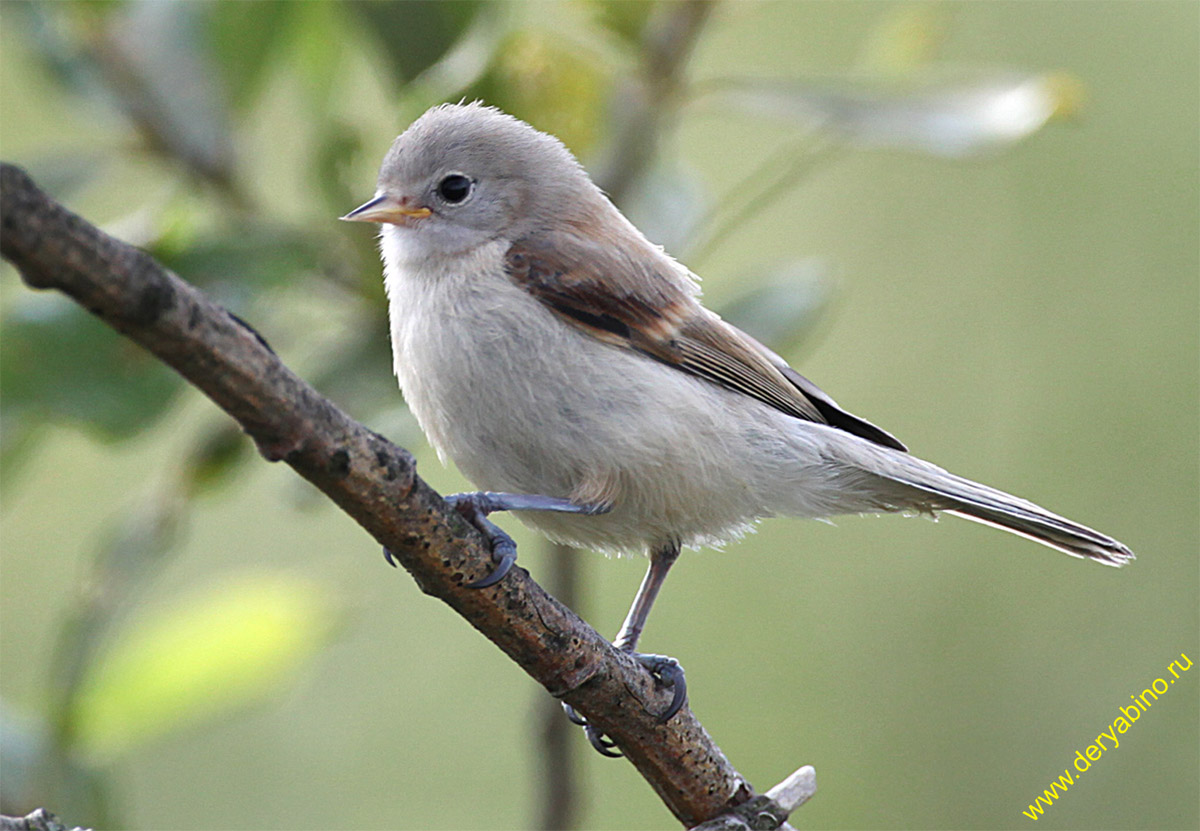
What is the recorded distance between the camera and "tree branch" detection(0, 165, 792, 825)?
89 cm

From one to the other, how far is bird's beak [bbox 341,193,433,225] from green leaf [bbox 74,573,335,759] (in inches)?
34.8

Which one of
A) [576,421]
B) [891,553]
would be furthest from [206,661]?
[891,553]

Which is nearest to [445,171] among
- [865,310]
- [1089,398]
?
[865,310]

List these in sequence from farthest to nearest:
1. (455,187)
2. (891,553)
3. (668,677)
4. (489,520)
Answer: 1. (891,553)
2. (455,187)
3. (668,677)
4. (489,520)

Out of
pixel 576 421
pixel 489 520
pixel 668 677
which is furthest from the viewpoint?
pixel 576 421

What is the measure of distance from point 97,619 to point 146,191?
2.59 metres

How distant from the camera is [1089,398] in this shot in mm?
4277

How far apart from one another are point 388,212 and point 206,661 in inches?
43.9

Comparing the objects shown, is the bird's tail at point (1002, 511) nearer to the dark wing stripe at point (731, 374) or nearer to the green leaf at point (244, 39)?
the dark wing stripe at point (731, 374)

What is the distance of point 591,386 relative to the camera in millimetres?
1830

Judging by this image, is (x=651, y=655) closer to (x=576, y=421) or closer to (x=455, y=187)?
(x=576, y=421)

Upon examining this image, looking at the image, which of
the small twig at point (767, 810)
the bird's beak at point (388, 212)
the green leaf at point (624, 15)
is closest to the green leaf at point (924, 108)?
the green leaf at point (624, 15)

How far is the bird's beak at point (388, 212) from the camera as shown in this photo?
207cm

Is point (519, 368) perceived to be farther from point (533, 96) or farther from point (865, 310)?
point (865, 310)
